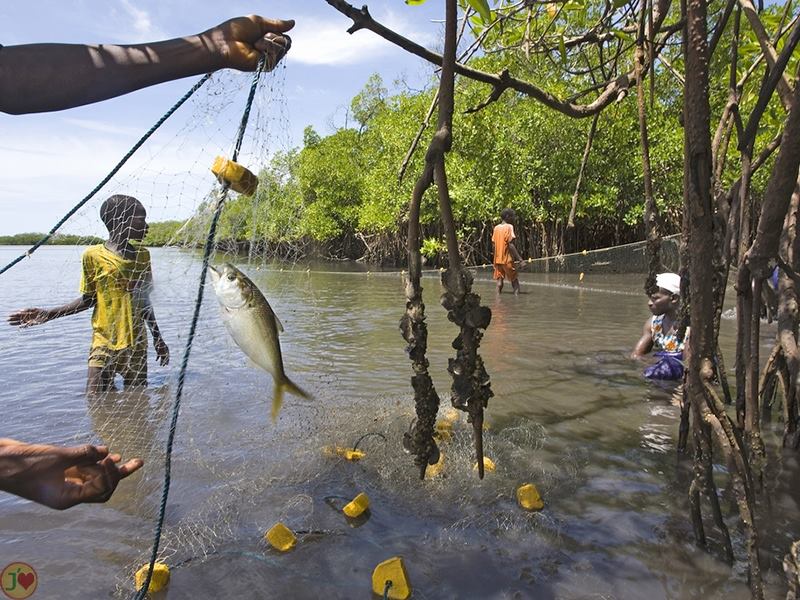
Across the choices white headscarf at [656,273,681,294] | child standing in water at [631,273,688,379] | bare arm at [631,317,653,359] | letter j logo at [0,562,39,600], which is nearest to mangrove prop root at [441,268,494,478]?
letter j logo at [0,562,39,600]

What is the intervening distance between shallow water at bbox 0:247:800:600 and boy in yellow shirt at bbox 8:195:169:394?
177mm

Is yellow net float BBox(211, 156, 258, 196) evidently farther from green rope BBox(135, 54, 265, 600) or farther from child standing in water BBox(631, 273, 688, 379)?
child standing in water BBox(631, 273, 688, 379)

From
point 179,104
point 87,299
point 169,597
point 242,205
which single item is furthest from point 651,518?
point 87,299

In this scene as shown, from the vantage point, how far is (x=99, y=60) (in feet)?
5.29

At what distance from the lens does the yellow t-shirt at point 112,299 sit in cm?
422

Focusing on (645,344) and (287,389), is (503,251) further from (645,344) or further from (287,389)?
(287,389)

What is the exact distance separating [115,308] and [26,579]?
89.1 inches

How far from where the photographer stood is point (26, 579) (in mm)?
2789

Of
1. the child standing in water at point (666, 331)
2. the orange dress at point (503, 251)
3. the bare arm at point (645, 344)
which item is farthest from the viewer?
the orange dress at point (503, 251)

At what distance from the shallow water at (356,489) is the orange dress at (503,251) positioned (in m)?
6.76

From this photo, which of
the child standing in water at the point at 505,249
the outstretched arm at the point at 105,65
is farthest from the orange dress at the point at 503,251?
the outstretched arm at the point at 105,65

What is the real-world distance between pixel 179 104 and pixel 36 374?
5.71 metres

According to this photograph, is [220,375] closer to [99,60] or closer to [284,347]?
[284,347]

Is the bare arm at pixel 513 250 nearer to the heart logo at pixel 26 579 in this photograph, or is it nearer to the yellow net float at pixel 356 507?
the yellow net float at pixel 356 507
